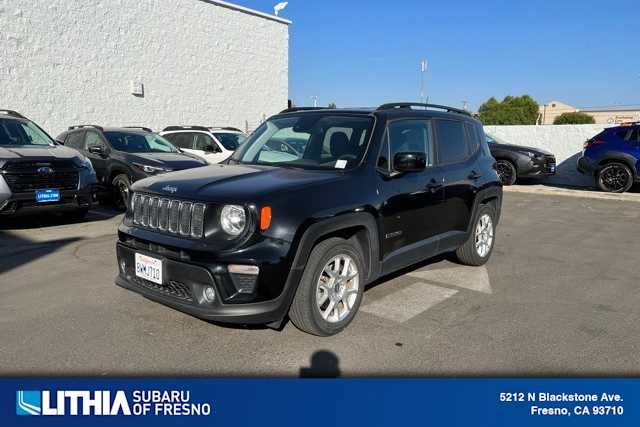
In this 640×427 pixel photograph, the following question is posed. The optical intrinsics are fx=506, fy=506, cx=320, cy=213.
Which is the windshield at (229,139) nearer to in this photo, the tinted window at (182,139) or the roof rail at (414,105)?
the tinted window at (182,139)

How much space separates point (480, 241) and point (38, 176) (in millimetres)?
6335

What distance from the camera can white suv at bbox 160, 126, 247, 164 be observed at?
1175cm

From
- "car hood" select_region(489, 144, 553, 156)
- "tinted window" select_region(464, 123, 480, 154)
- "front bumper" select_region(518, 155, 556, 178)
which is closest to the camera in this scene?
"tinted window" select_region(464, 123, 480, 154)

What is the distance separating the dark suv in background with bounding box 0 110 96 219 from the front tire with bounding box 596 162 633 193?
13.1 m

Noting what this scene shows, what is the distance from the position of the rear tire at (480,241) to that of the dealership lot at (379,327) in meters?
0.14

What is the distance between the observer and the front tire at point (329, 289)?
362 cm

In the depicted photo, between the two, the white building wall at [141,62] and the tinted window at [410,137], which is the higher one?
the white building wall at [141,62]

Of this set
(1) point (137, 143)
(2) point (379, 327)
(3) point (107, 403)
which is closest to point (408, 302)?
(2) point (379, 327)

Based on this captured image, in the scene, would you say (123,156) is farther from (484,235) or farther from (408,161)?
(408,161)

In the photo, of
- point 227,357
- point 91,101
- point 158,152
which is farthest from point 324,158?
point 91,101

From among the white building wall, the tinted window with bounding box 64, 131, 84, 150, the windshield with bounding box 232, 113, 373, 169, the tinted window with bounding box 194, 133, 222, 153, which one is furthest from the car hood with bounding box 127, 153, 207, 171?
the white building wall

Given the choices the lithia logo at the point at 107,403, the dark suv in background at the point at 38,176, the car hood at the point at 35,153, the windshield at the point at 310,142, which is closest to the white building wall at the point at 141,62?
the dark suv in background at the point at 38,176

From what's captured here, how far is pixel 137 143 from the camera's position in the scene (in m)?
10.0

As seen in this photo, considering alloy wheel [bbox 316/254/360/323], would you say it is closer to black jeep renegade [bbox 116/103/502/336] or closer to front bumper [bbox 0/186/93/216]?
black jeep renegade [bbox 116/103/502/336]
